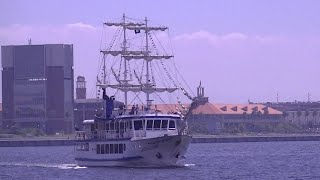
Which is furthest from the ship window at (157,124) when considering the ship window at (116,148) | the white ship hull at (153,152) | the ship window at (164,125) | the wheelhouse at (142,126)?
the ship window at (116,148)

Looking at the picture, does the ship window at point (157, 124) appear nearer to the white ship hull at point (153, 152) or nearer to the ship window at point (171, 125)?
the ship window at point (171, 125)

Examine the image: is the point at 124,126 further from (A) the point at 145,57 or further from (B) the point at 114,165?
(A) the point at 145,57

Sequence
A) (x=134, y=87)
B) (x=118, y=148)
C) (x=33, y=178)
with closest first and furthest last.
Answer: (x=33, y=178) → (x=118, y=148) → (x=134, y=87)

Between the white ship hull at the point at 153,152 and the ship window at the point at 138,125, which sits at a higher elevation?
the ship window at the point at 138,125

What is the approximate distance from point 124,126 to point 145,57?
18.9 metres

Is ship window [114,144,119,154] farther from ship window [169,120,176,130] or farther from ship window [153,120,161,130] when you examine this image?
ship window [169,120,176,130]

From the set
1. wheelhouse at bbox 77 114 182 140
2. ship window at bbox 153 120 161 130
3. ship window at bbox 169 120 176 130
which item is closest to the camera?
wheelhouse at bbox 77 114 182 140

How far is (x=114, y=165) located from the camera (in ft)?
301

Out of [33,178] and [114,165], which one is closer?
[33,178]

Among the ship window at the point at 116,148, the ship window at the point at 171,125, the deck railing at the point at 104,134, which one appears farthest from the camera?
the deck railing at the point at 104,134

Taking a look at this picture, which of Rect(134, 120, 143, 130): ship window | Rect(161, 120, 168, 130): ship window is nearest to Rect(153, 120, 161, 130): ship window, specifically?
Rect(161, 120, 168, 130): ship window

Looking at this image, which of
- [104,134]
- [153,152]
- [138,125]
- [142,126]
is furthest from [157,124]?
[104,134]

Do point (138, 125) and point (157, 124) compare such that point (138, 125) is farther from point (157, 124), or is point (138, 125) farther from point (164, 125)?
point (164, 125)

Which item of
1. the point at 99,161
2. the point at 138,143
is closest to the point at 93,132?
the point at 99,161
